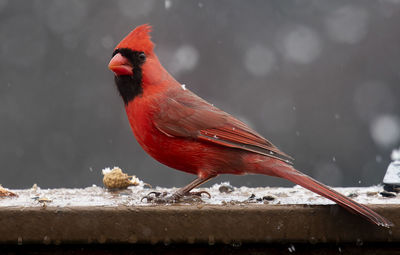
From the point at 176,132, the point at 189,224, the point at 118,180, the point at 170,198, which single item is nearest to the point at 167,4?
the point at 118,180

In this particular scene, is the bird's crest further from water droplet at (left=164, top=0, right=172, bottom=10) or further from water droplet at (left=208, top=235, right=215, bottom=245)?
water droplet at (left=164, top=0, right=172, bottom=10)

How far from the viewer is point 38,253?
1645 millimetres

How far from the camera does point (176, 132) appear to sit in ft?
6.19

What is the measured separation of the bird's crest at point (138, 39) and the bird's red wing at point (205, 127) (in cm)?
19

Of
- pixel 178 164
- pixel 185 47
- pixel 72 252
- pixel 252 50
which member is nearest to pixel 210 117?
pixel 178 164

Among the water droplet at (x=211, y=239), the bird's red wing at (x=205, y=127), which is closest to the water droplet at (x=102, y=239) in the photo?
the water droplet at (x=211, y=239)

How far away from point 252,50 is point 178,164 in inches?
112

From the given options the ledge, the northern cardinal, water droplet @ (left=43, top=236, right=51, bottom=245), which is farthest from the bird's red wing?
water droplet @ (left=43, top=236, right=51, bottom=245)

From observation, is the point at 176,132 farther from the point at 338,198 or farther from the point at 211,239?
the point at 338,198

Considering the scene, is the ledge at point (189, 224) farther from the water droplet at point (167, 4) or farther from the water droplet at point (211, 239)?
the water droplet at point (167, 4)

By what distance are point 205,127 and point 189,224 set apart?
41cm

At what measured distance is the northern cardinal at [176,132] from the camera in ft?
6.16

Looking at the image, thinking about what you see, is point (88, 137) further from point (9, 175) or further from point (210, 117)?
point (210, 117)

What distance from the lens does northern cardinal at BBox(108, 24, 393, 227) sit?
6.16ft
